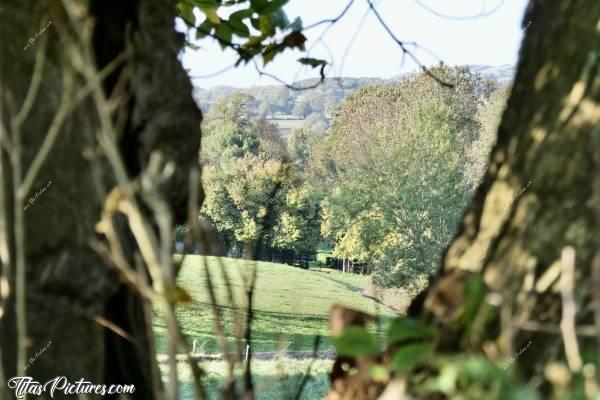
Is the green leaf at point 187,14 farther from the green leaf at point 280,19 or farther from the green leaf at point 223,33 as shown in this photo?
the green leaf at point 280,19

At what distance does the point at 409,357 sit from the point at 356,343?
0.22 ft

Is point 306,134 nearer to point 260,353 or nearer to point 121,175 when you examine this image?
point 260,353

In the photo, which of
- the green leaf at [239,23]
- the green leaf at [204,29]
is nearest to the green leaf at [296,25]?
the green leaf at [239,23]

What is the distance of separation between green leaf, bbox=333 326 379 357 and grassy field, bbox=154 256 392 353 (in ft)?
65.6

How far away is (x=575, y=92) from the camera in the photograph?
111 cm

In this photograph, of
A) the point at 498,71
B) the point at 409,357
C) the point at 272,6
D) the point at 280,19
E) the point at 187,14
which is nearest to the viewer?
the point at 409,357

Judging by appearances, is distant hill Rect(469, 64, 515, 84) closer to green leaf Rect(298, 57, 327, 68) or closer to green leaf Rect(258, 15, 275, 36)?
green leaf Rect(298, 57, 327, 68)

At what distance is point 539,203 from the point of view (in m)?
1.08

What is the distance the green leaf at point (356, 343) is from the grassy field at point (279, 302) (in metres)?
20.0

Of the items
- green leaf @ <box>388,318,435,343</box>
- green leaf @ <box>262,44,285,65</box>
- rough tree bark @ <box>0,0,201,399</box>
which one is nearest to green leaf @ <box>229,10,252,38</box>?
green leaf @ <box>262,44,285,65</box>

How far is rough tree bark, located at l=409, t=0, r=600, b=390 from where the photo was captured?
3.36 feet

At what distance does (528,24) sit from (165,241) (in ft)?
2.77

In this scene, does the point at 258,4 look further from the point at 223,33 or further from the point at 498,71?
the point at 498,71

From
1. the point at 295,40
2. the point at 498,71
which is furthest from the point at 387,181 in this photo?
the point at 498,71
